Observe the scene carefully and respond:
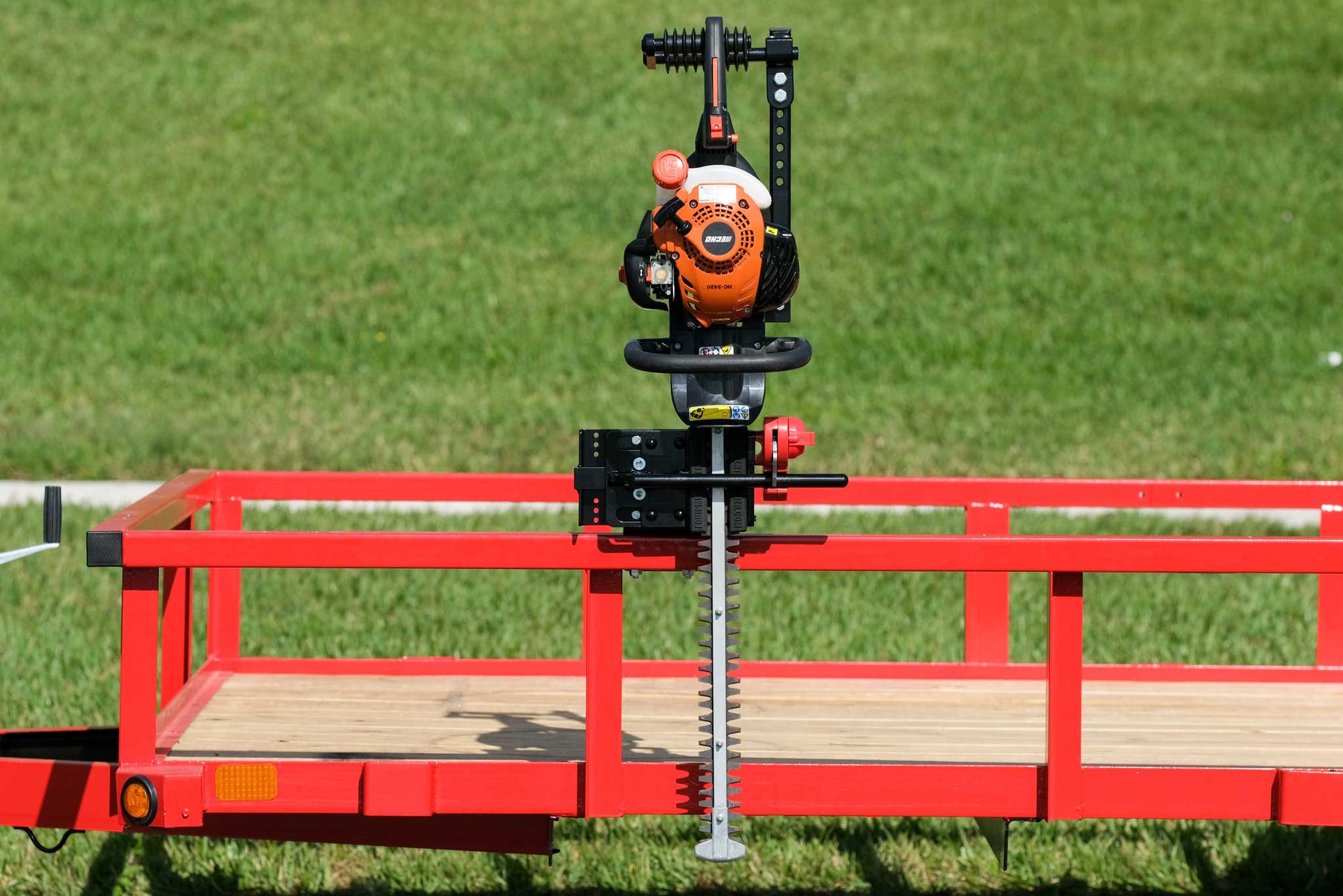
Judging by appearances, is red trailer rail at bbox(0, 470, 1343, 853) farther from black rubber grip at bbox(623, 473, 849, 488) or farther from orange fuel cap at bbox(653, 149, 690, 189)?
orange fuel cap at bbox(653, 149, 690, 189)

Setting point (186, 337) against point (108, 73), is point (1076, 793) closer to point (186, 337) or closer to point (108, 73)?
point (186, 337)

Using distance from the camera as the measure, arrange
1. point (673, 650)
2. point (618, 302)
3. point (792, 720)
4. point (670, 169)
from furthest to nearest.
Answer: point (618, 302)
point (673, 650)
point (792, 720)
point (670, 169)

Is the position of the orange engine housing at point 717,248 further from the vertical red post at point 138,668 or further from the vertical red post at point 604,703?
the vertical red post at point 138,668

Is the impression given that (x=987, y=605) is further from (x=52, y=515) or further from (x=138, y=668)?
(x=52, y=515)

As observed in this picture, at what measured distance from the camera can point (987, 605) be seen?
5.62m

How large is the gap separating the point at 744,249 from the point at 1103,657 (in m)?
4.86

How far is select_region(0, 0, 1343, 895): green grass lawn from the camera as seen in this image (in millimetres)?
6984

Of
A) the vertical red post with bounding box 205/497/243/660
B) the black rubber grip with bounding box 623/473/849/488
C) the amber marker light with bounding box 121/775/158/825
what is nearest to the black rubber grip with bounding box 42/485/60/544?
the amber marker light with bounding box 121/775/158/825

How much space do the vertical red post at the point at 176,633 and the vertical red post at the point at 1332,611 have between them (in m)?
3.40

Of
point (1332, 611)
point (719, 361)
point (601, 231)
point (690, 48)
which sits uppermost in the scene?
point (601, 231)

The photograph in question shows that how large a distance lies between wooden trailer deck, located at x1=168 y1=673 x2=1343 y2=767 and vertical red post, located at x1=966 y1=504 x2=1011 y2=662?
16cm

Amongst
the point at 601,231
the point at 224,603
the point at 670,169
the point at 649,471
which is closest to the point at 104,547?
the point at 649,471

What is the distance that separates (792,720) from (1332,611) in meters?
1.87

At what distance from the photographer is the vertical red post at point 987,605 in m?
5.57
